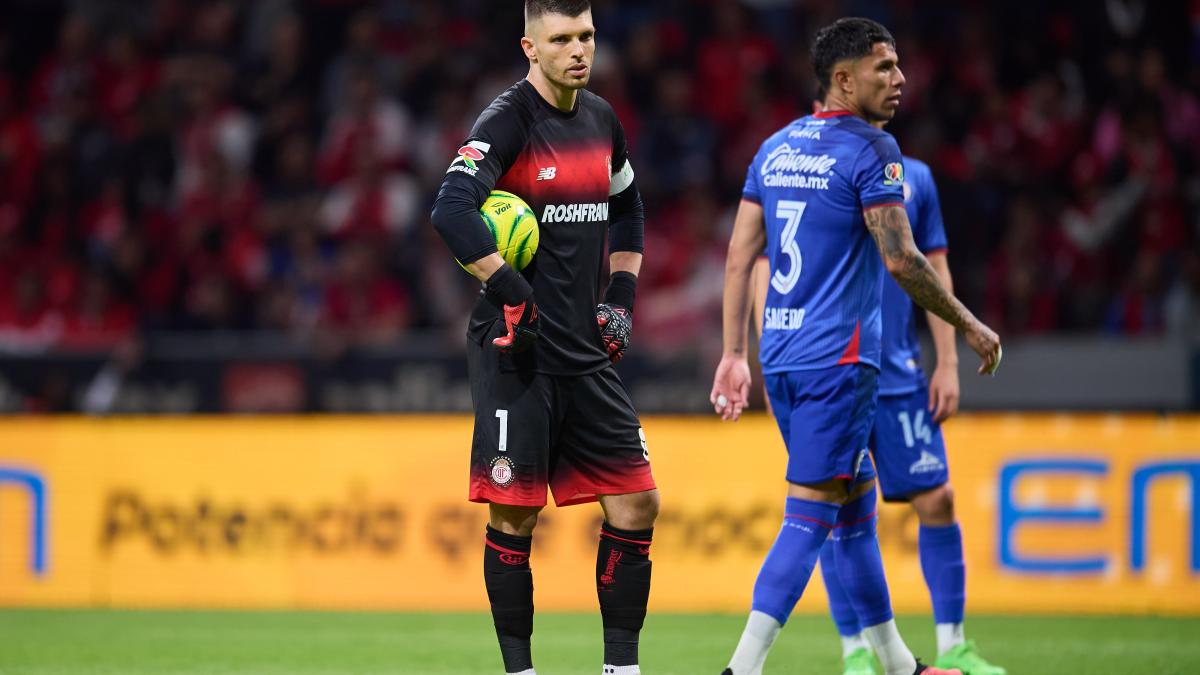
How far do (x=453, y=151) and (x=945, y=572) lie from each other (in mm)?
7351

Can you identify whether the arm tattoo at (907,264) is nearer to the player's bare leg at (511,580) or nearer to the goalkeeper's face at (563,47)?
the goalkeeper's face at (563,47)

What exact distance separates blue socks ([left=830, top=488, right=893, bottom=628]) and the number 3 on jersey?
91 centimetres

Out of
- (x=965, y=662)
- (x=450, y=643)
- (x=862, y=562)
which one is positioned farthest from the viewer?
(x=450, y=643)

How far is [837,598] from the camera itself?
5.79m

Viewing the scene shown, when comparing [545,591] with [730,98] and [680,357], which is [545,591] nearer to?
[680,357]

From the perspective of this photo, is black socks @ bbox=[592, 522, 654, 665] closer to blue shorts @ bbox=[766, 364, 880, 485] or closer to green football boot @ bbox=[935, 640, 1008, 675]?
blue shorts @ bbox=[766, 364, 880, 485]

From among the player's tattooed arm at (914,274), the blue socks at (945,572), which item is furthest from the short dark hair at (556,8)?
the blue socks at (945,572)

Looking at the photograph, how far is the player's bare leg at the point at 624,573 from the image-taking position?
196 inches

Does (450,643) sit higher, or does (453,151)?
(453,151)

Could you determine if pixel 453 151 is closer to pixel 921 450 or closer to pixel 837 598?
pixel 921 450

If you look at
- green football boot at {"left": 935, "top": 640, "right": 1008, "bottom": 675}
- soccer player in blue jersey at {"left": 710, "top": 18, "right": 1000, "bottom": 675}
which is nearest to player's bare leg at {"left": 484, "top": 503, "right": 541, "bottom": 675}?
soccer player in blue jersey at {"left": 710, "top": 18, "right": 1000, "bottom": 675}

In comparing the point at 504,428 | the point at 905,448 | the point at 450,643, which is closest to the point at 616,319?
the point at 504,428

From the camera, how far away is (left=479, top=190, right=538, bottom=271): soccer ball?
4848 millimetres

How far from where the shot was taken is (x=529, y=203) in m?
4.96
